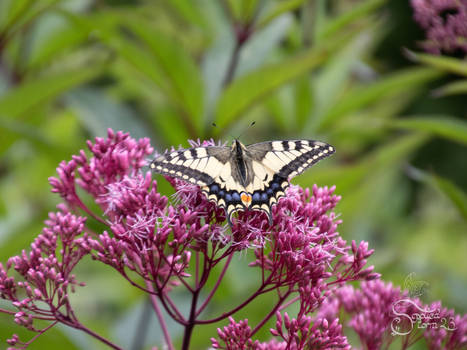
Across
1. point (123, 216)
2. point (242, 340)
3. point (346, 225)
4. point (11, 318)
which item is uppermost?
point (346, 225)

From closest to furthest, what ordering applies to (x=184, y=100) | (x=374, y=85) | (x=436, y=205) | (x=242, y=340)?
(x=242, y=340)
(x=184, y=100)
(x=374, y=85)
(x=436, y=205)

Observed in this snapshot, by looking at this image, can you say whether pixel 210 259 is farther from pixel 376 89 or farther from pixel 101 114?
pixel 376 89

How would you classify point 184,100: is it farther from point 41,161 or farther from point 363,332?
point 41,161

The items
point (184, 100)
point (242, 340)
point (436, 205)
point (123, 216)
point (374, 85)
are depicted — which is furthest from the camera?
point (436, 205)

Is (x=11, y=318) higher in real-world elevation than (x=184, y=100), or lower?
lower

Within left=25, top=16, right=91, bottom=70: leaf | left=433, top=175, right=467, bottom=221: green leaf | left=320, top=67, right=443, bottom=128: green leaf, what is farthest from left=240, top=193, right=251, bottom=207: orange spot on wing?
left=25, top=16, right=91, bottom=70: leaf

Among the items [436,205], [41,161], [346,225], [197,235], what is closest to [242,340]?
[197,235]
